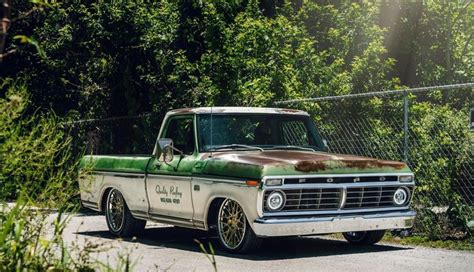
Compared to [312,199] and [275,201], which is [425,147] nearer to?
[312,199]

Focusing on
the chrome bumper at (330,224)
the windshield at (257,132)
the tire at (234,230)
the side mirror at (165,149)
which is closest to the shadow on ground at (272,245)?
the tire at (234,230)

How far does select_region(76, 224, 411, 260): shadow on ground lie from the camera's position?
36.5 feet

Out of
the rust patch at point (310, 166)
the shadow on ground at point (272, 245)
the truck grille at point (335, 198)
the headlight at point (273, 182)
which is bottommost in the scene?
the shadow on ground at point (272, 245)

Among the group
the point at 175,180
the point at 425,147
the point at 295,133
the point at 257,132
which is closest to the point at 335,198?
the point at 257,132

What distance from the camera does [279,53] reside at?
17703 millimetres

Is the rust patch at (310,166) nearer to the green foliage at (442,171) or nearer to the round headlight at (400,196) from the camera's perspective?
the round headlight at (400,196)

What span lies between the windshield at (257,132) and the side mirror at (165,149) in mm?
384

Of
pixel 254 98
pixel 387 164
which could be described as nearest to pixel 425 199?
pixel 387 164

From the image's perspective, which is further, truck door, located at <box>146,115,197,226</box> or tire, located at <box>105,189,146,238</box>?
tire, located at <box>105,189,146,238</box>

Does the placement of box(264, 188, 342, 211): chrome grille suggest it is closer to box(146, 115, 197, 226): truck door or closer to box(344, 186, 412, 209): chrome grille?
box(344, 186, 412, 209): chrome grille

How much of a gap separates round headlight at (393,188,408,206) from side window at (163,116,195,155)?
8.57 feet

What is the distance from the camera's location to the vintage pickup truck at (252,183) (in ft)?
34.5

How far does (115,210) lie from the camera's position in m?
13.5

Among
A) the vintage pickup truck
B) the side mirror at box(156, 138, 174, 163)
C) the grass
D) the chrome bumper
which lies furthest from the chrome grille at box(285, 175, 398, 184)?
the side mirror at box(156, 138, 174, 163)
